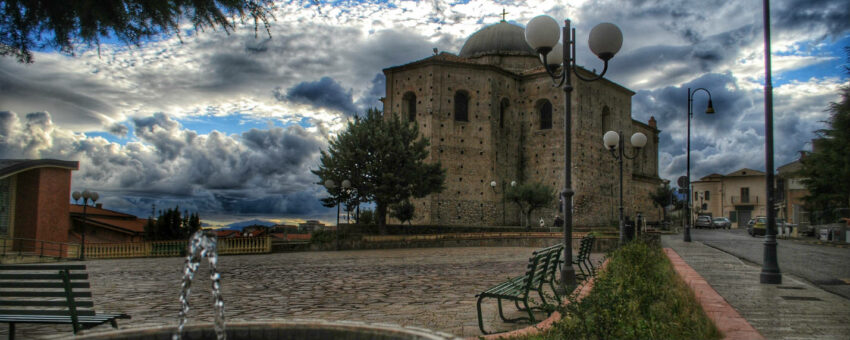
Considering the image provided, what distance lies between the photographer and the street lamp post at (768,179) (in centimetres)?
796

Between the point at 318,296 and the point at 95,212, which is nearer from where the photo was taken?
the point at 318,296

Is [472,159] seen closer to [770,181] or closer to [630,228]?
[630,228]

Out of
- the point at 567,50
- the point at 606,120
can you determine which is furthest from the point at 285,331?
the point at 606,120

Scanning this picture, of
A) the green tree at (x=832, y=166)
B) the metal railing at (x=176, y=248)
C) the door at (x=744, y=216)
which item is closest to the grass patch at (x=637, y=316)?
the green tree at (x=832, y=166)

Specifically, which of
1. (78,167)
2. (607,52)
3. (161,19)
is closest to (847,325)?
(607,52)

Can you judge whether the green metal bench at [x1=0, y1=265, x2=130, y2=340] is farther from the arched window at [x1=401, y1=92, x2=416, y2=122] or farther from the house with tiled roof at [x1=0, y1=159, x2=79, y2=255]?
the arched window at [x1=401, y1=92, x2=416, y2=122]

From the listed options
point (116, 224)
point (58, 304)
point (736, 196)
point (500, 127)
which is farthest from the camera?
point (736, 196)

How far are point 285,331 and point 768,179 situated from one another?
8009 millimetres

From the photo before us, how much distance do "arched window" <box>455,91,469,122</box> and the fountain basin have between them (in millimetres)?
36728

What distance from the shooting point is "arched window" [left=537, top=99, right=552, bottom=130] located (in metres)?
42.1

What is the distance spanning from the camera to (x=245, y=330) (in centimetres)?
337

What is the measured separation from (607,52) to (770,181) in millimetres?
3178

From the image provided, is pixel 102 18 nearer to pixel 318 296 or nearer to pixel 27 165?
pixel 318 296

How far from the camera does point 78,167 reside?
21.9m
